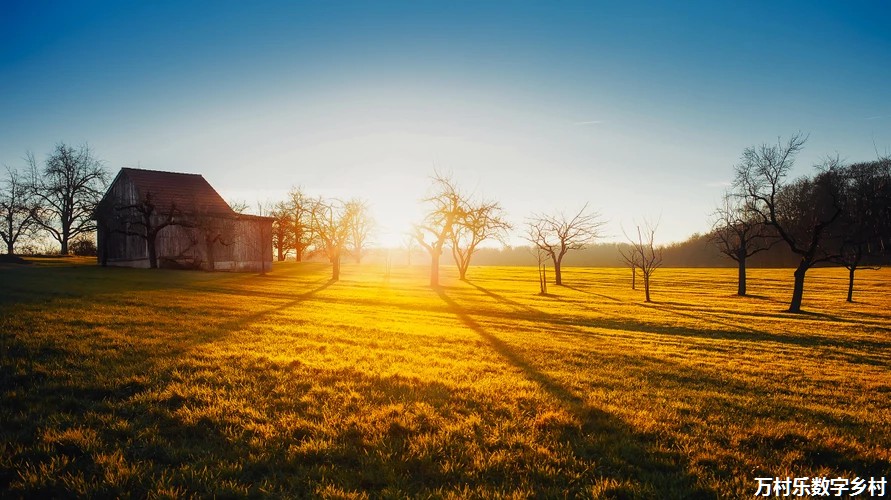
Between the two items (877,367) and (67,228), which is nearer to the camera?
(877,367)

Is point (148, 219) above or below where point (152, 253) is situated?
above

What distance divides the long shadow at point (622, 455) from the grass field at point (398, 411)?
0.03m

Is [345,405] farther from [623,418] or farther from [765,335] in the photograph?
[765,335]

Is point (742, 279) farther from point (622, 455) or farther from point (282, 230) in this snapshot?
point (282, 230)

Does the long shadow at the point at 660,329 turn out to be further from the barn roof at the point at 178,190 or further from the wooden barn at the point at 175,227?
the barn roof at the point at 178,190

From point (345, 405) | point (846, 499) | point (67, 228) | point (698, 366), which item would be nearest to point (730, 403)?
point (846, 499)

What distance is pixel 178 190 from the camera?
41.3m

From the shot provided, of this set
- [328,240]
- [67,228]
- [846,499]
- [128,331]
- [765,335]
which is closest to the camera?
[846,499]

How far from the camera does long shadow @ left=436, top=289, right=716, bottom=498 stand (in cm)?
418

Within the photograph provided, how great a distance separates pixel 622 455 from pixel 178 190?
4661 centimetres

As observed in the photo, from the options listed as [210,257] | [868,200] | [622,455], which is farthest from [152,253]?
[868,200]

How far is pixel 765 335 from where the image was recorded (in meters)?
18.6

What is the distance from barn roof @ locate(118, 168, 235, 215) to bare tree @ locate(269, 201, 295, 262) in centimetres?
1942

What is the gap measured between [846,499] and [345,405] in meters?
5.69
